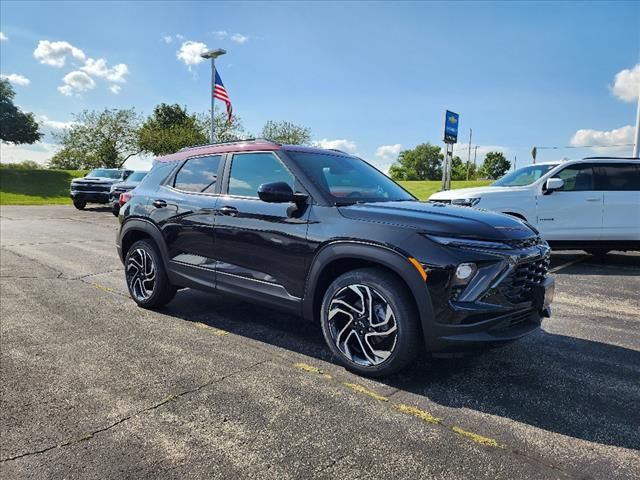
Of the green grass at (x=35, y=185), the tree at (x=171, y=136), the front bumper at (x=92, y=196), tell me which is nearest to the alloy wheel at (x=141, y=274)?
the front bumper at (x=92, y=196)

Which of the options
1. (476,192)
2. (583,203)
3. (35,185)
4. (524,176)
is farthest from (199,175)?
(35,185)

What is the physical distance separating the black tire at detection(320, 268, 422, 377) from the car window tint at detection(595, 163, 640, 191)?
22.1ft

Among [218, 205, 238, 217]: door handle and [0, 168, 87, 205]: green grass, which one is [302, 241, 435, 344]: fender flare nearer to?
[218, 205, 238, 217]: door handle

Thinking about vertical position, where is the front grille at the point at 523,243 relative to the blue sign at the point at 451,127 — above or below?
below

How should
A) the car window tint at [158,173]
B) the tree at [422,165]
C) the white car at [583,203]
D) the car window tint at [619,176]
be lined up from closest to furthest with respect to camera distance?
the car window tint at [158,173]
the white car at [583,203]
the car window tint at [619,176]
the tree at [422,165]

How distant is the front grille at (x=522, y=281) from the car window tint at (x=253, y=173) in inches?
70.1

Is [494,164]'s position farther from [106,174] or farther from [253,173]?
[253,173]

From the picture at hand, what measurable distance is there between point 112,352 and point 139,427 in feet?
4.43

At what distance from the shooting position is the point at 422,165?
444 ft

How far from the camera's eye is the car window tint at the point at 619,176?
322 inches

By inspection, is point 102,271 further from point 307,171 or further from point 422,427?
point 422,427

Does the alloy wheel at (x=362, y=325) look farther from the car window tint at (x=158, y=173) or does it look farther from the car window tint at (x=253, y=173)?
the car window tint at (x=158, y=173)

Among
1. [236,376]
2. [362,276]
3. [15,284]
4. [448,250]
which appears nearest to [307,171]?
[362,276]

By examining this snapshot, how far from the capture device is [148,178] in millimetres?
5223
